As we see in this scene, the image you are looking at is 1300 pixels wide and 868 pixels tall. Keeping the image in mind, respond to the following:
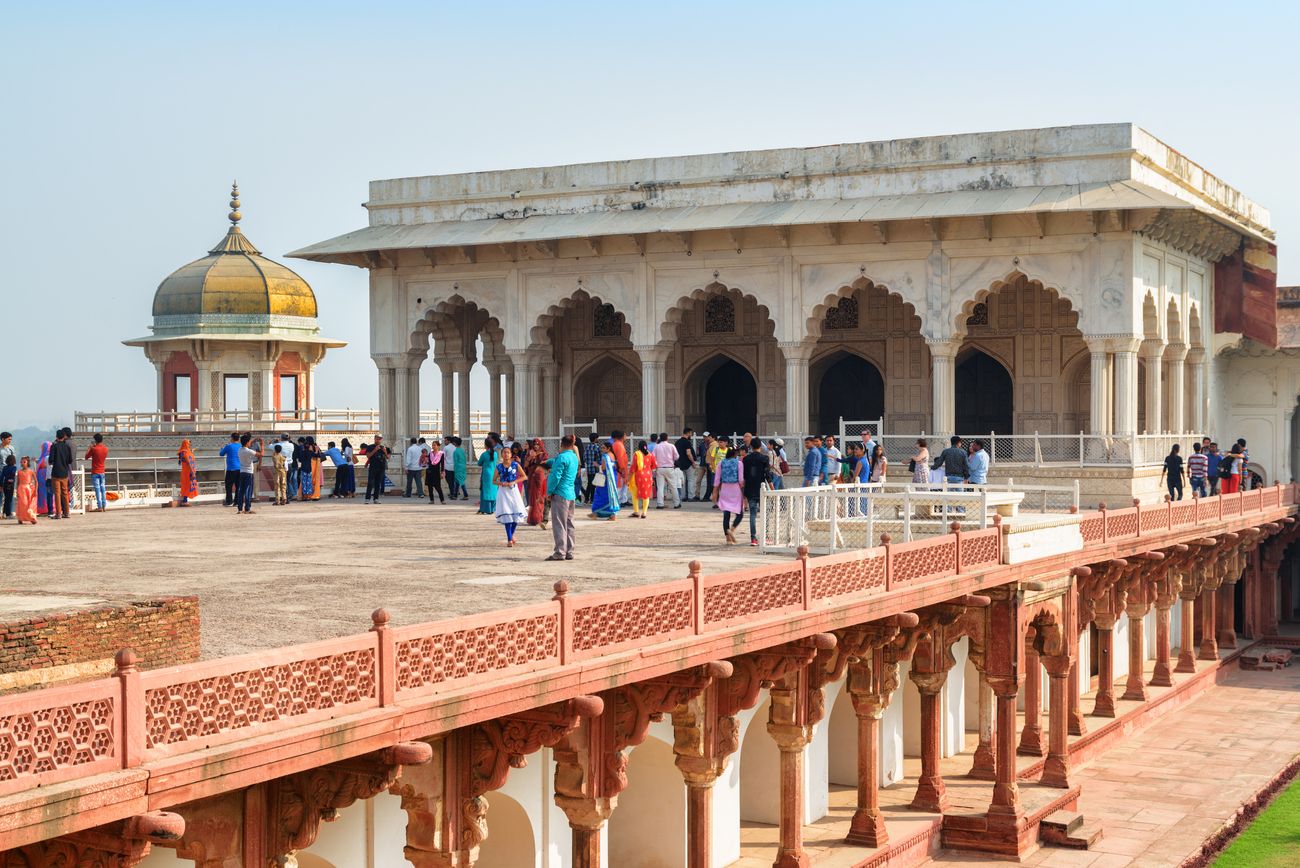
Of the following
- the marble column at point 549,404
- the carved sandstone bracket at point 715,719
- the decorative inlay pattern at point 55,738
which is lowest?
the carved sandstone bracket at point 715,719

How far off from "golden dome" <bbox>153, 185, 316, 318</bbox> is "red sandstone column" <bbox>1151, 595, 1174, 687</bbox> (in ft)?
66.8

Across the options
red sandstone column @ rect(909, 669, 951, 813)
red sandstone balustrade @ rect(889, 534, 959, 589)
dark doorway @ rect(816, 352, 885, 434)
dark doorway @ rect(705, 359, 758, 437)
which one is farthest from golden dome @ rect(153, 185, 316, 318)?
red sandstone balustrade @ rect(889, 534, 959, 589)

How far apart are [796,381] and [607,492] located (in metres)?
6.35

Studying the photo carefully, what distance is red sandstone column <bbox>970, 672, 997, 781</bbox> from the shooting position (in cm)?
1447

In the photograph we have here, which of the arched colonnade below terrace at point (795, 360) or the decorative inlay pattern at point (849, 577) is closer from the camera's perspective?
the decorative inlay pattern at point (849, 577)

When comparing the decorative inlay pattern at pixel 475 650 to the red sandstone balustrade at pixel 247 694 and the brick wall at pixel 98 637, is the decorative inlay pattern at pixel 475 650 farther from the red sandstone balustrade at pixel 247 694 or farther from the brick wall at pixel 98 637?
the brick wall at pixel 98 637

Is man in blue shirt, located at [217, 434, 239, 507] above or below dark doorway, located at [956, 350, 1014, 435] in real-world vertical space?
below

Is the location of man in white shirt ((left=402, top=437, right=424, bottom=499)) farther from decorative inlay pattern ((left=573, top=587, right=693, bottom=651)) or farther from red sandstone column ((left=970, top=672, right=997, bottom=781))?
decorative inlay pattern ((left=573, top=587, right=693, bottom=651))

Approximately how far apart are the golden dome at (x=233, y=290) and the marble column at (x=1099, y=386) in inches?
743

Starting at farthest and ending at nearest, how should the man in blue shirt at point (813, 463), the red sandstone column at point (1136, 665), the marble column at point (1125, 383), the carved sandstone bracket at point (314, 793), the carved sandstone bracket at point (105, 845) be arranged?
the marble column at point (1125, 383)
the red sandstone column at point (1136, 665)
the man in blue shirt at point (813, 463)
the carved sandstone bracket at point (314, 793)
the carved sandstone bracket at point (105, 845)

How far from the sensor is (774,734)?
1091 centimetres

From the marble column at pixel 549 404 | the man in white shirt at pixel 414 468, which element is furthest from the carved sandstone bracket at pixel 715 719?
the marble column at pixel 549 404

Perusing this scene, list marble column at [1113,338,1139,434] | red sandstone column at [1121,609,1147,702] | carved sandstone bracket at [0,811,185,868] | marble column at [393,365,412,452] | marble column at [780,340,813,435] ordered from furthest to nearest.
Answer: marble column at [393,365,412,452] < marble column at [780,340,813,435] < marble column at [1113,338,1139,434] < red sandstone column at [1121,609,1147,702] < carved sandstone bracket at [0,811,185,868]

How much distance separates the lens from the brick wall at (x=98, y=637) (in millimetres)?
6934
